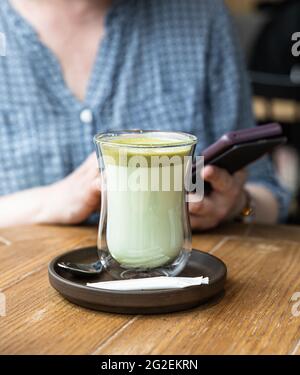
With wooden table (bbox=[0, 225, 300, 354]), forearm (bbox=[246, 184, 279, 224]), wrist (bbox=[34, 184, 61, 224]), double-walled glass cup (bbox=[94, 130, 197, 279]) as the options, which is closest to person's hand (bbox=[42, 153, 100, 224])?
wrist (bbox=[34, 184, 61, 224])

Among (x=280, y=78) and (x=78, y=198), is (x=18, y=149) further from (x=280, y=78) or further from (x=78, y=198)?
(x=280, y=78)

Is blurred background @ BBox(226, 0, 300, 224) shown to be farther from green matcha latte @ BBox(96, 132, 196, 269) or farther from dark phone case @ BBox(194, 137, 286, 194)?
green matcha latte @ BBox(96, 132, 196, 269)

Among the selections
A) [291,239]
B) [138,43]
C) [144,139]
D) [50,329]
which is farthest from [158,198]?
[138,43]

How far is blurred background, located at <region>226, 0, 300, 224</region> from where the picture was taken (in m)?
1.94

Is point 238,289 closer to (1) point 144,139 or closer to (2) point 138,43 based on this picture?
(1) point 144,139

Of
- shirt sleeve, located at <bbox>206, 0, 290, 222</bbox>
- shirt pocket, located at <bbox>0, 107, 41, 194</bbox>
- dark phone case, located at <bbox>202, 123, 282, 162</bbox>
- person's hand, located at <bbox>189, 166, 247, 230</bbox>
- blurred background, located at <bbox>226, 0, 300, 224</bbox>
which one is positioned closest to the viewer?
dark phone case, located at <bbox>202, 123, 282, 162</bbox>

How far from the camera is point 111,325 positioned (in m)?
0.69

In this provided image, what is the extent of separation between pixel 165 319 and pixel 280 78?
139 cm

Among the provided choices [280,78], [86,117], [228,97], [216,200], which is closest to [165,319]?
[216,200]

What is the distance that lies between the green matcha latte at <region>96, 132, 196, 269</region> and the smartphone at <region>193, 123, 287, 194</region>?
0.15 m

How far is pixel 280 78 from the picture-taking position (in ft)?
6.39

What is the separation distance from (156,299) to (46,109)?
0.77 meters

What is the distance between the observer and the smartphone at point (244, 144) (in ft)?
3.15

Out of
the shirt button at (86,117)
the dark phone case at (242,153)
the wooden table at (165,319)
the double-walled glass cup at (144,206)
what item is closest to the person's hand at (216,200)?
the dark phone case at (242,153)
